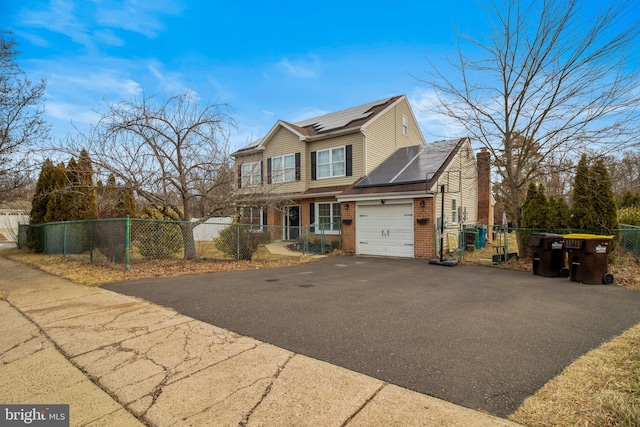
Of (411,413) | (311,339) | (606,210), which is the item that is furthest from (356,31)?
(411,413)

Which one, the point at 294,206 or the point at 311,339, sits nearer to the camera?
the point at 311,339

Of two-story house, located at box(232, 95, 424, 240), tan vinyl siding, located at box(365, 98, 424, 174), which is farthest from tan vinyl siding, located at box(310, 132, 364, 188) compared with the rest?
tan vinyl siding, located at box(365, 98, 424, 174)

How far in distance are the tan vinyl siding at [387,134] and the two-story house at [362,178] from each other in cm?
5

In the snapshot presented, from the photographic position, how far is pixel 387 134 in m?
17.1

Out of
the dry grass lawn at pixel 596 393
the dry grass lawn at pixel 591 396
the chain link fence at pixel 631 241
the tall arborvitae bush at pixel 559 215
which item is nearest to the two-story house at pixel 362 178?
the tall arborvitae bush at pixel 559 215

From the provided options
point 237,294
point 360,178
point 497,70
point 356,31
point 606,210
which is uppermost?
point 356,31

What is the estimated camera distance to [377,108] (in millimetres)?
17188

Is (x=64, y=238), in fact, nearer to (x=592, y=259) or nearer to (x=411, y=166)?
(x=411, y=166)

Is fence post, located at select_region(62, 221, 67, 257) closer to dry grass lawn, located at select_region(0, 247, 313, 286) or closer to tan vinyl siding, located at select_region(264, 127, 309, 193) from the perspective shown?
dry grass lawn, located at select_region(0, 247, 313, 286)

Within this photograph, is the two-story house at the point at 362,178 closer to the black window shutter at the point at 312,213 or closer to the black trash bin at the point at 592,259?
the black window shutter at the point at 312,213

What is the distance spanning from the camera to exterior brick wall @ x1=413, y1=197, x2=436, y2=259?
477 inches

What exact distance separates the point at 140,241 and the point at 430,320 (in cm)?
890

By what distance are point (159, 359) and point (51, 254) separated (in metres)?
13.7

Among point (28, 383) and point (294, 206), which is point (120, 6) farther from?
point (294, 206)
